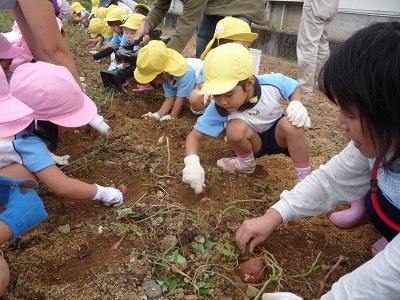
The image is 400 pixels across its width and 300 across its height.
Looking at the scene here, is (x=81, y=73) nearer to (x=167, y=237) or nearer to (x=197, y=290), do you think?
(x=167, y=237)

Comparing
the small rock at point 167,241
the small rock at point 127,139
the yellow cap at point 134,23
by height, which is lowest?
the small rock at point 127,139

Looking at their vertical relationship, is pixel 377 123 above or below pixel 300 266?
above

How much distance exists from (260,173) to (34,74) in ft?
4.81

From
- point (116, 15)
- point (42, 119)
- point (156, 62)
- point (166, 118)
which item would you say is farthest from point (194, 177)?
point (116, 15)

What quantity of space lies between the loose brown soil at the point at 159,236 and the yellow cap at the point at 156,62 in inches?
31.8

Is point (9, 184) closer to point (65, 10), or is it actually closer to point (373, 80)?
point (373, 80)

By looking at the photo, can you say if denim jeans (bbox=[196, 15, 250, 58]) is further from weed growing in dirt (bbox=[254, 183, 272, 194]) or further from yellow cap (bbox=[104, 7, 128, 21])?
yellow cap (bbox=[104, 7, 128, 21])

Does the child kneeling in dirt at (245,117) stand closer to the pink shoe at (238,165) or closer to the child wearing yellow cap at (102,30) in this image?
the pink shoe at (238,165)

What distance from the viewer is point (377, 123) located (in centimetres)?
96

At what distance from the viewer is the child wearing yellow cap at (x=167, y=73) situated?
305 centimetres

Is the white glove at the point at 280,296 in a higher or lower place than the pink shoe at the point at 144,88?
higher

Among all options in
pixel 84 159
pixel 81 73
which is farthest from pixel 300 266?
pixel 81 73

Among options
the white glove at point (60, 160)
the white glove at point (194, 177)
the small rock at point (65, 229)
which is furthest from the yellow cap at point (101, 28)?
the small rock at point (65, 229)

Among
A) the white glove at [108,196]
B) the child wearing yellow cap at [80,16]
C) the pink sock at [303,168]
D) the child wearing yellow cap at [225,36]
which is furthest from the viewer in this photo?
the child wearing yellow cap at [80,16]
